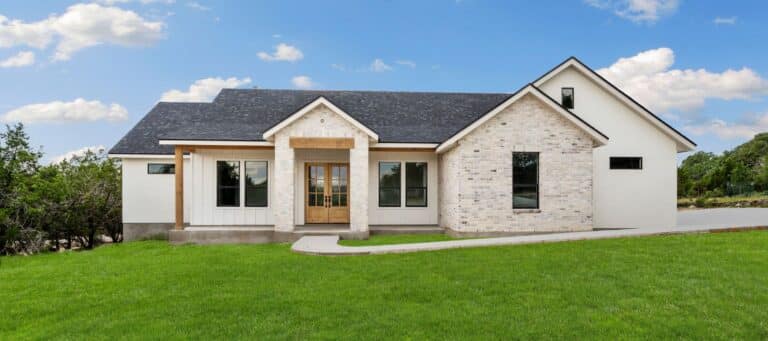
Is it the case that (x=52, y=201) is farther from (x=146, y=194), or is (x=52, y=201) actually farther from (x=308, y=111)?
(x=308, y=111)

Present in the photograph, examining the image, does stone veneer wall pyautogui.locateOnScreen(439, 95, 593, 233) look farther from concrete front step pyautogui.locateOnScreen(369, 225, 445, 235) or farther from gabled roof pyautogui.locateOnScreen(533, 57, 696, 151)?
gabled roof pyautogui.locateOnScreen(533, 57, 696, 151)

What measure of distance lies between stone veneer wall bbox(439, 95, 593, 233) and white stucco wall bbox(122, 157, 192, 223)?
32.6 feet

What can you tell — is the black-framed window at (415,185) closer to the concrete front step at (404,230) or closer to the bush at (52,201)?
the concrete front step at (404,230)

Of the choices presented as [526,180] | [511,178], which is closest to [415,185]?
[511,178]

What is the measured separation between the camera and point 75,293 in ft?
25.4

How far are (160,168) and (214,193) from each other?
2.79 metres

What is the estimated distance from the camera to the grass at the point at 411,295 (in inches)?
222

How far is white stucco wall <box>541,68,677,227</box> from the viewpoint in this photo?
1617 cm

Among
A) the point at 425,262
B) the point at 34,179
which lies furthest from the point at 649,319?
the point at 34,179

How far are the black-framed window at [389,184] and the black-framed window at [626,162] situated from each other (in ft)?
24.5

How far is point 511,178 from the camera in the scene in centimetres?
1423

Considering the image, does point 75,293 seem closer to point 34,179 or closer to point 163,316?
point 163,316

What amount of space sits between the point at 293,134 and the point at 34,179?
9.09 metres

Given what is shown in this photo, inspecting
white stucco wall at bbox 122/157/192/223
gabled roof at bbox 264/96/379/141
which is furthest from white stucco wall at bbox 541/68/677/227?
white stucco wall at bbox 122/157/192/223
